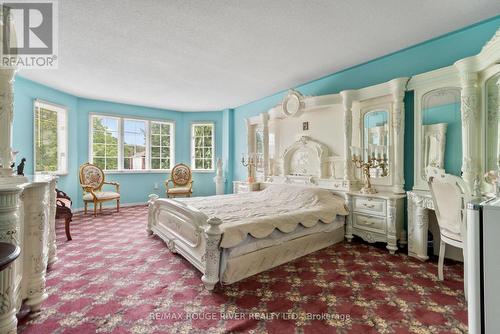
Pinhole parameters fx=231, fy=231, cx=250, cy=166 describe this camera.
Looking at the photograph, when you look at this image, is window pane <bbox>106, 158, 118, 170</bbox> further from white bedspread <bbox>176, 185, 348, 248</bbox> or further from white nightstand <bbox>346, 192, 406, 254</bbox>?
white nightstand <bbox>346, 192, 406, 254</bbox>

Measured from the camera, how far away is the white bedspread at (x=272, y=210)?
2.21m

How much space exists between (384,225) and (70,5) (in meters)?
4.20

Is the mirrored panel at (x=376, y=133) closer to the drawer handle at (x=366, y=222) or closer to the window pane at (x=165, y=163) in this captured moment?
the drawer handle at (x=366, y=222)

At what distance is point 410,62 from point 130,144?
20.3 feet

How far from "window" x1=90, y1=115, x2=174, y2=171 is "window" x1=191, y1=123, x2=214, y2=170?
0.62m

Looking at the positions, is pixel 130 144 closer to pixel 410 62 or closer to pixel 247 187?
pixel 247 187

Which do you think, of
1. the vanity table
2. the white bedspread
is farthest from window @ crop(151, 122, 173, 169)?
the vanity table

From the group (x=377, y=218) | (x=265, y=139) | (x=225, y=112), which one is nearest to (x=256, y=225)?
(x=377, y=218)

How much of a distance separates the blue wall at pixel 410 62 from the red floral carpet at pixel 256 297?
56.6 inches

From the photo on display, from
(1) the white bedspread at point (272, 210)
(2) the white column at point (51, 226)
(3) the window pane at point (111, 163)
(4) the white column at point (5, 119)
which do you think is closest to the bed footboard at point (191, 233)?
(1) the white bedspread at point (272, 210)

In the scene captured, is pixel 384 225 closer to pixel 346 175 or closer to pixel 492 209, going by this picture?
pixel 346 175

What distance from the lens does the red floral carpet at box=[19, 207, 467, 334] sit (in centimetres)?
162

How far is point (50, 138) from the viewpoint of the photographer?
488 centimetres

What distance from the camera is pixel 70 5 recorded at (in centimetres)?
217
